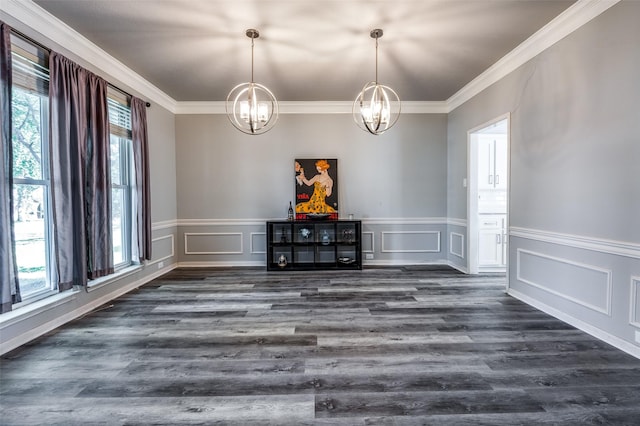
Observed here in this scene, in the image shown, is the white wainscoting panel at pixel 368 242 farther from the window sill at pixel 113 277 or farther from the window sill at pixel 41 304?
the window sill at pixel 41 304

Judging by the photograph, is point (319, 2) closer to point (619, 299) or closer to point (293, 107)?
point (293, 107)

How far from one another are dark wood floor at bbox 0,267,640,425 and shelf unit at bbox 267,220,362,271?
1.64 m

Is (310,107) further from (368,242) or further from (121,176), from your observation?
(121,176)

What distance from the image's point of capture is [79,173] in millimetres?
3018

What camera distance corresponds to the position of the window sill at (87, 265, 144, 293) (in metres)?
3.40

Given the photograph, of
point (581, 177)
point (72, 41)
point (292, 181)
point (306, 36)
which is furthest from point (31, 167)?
point (581, 177)

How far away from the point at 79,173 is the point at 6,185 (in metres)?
0.69

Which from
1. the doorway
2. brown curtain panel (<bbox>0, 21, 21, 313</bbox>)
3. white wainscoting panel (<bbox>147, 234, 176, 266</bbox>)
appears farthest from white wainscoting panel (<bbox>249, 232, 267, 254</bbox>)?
the doorway

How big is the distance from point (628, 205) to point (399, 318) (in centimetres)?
214

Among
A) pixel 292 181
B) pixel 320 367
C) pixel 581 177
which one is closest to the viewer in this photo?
pixel 320 367

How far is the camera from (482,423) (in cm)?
166

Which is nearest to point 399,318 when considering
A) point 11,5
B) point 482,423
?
point 482,423

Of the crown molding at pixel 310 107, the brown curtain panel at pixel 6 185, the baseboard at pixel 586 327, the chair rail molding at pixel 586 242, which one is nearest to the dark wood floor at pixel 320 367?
the baseboard at pixel 586 327

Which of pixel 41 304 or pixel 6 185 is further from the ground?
pixel 6 185
